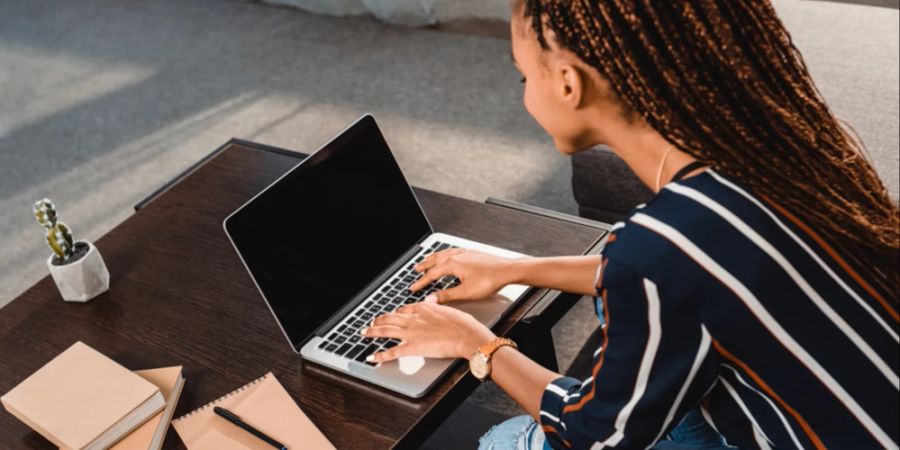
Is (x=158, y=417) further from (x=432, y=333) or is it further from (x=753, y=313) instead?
(x=753, y=313)

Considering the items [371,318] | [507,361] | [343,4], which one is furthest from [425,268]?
[343,4]

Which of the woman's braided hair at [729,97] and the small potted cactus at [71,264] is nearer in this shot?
the woman's braided hair at [729,97]

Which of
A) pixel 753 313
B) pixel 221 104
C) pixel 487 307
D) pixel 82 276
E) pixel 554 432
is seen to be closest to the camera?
pixel 753 313

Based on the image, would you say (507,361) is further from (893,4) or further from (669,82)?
(893,4)

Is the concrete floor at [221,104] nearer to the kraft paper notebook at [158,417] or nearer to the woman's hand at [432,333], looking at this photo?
the woman's hand at [432,333]

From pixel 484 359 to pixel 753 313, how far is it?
36 cm

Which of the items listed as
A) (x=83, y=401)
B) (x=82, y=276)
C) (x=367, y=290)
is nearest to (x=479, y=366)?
(x=367, y=290)

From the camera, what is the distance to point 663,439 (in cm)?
109

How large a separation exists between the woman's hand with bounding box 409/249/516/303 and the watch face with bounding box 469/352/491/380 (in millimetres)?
142

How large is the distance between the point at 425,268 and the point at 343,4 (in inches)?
105

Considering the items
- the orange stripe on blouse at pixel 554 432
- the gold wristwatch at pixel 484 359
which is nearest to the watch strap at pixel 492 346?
the gold wristwatch at pixel 484 359

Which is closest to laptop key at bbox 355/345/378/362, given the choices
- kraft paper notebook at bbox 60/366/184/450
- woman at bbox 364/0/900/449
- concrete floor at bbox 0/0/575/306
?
kraft paper notebook at bbox 60/366/184/450

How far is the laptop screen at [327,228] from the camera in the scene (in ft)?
3.82

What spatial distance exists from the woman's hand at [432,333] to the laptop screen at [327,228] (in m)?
0.10
